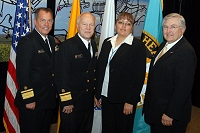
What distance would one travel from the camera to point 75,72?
7.16 feet

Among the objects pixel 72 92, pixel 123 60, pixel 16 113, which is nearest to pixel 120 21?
pixel 123 60

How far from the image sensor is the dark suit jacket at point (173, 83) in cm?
186

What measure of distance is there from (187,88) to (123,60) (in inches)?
25.4

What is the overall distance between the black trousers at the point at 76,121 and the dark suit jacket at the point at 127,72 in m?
0.30

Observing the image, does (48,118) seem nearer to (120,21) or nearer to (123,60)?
(123,60)

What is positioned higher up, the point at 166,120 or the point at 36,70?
the point at 36,70

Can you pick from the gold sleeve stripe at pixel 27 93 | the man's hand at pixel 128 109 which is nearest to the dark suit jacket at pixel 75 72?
the gold sleeve stripe at pixel 27 93

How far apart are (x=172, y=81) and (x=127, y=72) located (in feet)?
1.55

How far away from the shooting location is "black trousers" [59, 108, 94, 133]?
2256 millimetres

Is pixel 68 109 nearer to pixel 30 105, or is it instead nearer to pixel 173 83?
pixel 30 105

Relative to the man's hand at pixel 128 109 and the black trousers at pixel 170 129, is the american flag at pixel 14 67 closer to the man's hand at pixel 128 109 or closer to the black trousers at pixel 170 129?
the man's hand at pixel 128 109

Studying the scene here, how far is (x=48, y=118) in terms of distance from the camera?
7.83 ft

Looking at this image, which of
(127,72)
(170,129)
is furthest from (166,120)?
(127,72)

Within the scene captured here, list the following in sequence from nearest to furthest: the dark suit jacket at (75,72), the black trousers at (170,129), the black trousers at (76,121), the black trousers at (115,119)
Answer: the black trousers at (170,129)
the dark suit jacket at (75,72)
the black trousers at (76,121)
the black trousers at (115,119)
